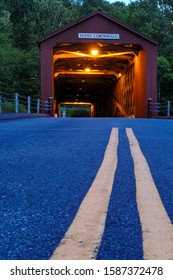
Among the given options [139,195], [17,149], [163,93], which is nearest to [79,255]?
[139,195]

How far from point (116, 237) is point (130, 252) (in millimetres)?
224

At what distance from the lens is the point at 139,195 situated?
3.09 m

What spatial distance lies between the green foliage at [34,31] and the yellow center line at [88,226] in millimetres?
16612

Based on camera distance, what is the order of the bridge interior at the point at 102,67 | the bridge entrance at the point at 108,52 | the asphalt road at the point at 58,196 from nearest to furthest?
the asphalt road at the point at 58,196
the bridge entrance at the point at 108,52
the bridge interior at the point at 102,67

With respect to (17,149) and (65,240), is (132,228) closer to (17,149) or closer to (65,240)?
(65,240)

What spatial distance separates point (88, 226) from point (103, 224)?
10 centimetres

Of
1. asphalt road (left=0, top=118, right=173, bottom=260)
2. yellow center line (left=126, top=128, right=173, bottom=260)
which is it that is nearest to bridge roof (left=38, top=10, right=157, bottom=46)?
asphalt road (left=0, top=118, right=173, bottom=260)

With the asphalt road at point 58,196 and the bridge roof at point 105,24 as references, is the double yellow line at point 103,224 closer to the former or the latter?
the asphalt road at point 58,196

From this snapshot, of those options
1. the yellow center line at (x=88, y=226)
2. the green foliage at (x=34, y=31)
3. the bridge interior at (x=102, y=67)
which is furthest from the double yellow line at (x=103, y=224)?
the bridge interior at (x=102, y=67)

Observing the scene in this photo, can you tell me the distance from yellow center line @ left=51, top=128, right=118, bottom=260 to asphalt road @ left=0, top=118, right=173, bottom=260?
0.13 ft

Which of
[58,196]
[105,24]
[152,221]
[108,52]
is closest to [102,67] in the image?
[108,52]

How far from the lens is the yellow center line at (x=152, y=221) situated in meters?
1.96

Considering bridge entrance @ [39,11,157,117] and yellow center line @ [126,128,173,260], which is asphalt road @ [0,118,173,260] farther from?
bridge entrance @ [39,11,157,117]

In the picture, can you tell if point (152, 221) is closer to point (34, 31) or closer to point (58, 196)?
point (58, 196)
